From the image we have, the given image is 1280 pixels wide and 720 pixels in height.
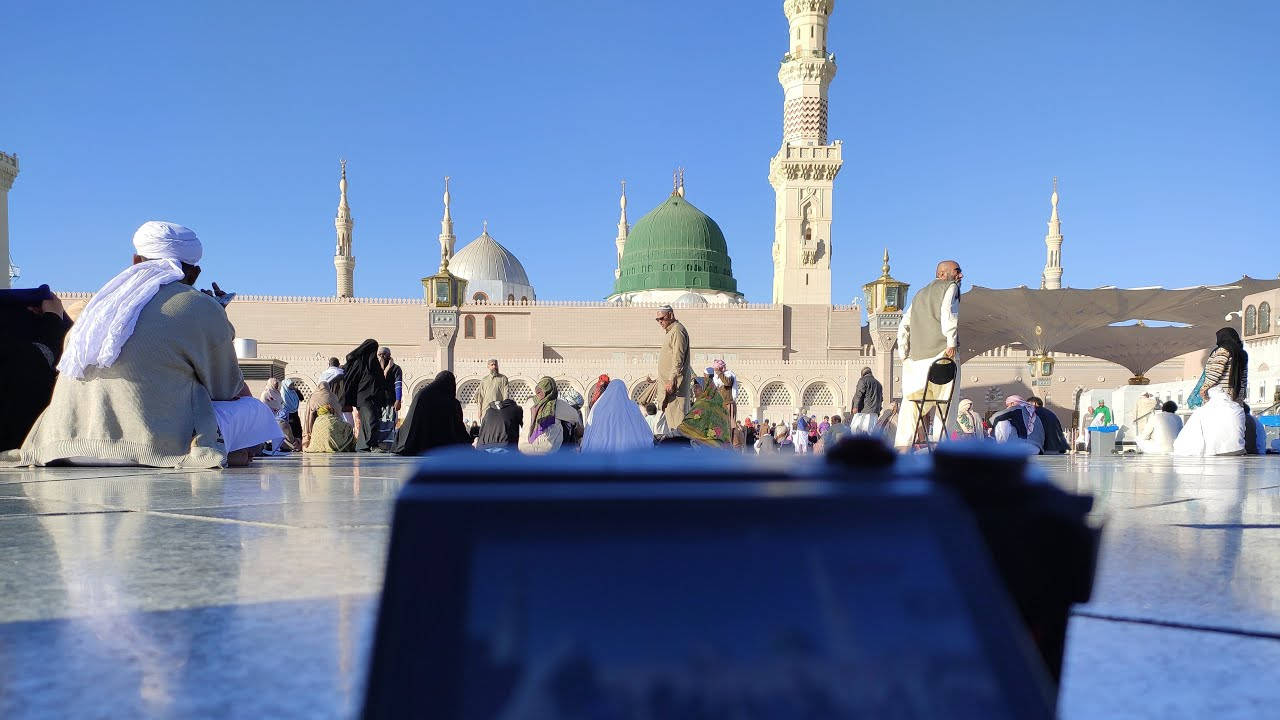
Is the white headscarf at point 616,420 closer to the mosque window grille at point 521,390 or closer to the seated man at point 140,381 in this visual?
the seated man at point 140,381

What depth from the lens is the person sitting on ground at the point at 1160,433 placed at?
26.2 ft

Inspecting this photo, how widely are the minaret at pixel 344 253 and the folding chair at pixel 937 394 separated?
98.6 feet

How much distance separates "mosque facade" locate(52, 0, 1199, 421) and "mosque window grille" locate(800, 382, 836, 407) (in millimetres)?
33

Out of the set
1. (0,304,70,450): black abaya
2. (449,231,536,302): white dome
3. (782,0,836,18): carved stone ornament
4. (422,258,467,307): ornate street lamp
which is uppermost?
(782,0,836,18): carved stone ornament

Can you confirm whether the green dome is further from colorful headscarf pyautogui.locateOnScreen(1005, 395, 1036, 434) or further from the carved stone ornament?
colorful headscarf pyautogui.locateOnScreen(1005, 395, 1036, 434)

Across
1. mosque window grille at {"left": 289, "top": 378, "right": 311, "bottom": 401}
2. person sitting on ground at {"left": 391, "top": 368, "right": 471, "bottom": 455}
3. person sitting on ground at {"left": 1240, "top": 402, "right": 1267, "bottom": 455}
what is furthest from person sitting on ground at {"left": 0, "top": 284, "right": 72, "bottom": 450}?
mosque window grille at {"left": 289, "top": 378, "right": 311, "bottom": 401}

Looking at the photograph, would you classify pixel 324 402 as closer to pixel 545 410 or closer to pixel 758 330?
pixel 545 410

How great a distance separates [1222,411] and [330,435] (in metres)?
6.83

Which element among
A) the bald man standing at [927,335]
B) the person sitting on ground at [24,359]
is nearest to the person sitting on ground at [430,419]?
the person sitting on ground at [24,359]

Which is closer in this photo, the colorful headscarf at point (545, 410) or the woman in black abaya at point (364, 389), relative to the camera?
the colorful headscarf at point (545, 410)

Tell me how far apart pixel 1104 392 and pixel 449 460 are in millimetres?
23036

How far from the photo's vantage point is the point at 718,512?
0.38m

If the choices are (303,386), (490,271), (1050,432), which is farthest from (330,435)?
(490,271)

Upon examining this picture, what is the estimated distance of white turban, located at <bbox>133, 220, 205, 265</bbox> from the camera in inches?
133
